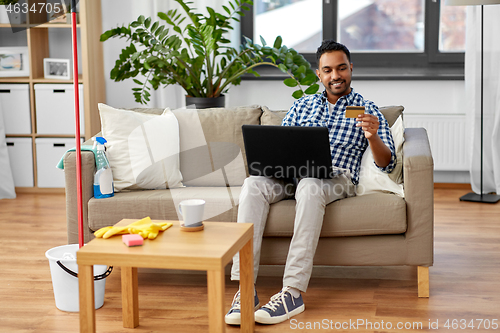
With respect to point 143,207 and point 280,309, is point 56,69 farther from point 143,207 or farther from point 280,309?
point 280,309

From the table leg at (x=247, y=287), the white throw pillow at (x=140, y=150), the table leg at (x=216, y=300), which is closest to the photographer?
the table leg at (x=216, y=300)

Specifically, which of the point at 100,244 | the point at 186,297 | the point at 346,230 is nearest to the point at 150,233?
the point at 100,244

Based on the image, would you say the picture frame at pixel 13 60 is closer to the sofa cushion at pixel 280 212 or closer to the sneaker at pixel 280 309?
the sofa cushion at pixel 280 212

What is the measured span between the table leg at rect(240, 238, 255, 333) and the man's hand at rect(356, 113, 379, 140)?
0.66m

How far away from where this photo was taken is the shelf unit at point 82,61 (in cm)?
391

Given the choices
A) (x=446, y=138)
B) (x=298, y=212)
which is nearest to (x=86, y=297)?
(x=298, y=212)

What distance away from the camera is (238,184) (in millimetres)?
2686

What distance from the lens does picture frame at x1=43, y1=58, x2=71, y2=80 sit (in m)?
4.00

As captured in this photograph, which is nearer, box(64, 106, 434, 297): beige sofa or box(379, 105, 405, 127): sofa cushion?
box(64, 106, 434, 297): beige sofa

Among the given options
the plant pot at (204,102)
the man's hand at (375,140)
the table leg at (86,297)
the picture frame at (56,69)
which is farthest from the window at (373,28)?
the table leg at (86,297)

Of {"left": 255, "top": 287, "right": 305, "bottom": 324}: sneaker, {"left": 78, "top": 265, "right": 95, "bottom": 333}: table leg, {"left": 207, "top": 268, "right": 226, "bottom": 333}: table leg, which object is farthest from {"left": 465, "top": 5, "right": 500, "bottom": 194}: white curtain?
{"left": 78, "top": 265, "right": 95, "bottom": 333}: table leg

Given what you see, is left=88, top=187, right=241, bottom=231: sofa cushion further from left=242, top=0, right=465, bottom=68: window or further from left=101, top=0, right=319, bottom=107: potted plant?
left=242, top=0, right=465, bottom=68: window

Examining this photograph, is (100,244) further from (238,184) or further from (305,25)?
(305,25)

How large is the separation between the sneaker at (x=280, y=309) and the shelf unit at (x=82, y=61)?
231 centimetres
